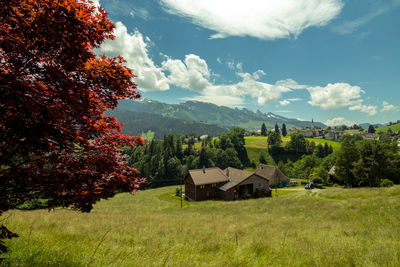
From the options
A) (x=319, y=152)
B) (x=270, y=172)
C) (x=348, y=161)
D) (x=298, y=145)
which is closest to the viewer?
(x=348, y=161)

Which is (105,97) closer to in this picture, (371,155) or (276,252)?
(276,252)

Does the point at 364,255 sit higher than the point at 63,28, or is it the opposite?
the point at 63,28

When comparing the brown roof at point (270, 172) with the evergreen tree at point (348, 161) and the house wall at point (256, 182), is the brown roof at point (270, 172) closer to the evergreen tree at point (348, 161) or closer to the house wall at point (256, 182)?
the house wall at point (256, 182)

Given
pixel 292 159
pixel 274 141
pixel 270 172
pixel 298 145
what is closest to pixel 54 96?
pixel 270 172

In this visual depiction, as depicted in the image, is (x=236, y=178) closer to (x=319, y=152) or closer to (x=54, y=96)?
(x=54, y=96)

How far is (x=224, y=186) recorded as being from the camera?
172ft

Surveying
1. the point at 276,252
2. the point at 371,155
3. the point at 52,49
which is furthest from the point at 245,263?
the point at 371,155

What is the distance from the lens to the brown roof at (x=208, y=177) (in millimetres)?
52534

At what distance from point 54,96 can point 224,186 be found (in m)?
51.8

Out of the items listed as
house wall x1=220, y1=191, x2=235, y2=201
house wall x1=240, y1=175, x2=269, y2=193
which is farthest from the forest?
house wall x1=220, y1=191, x2=235, y2=201

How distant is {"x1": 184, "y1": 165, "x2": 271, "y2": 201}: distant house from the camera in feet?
167

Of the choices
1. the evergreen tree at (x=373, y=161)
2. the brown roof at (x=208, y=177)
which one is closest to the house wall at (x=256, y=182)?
the brown roof at (x=208, y=177)

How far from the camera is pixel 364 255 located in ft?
18.1

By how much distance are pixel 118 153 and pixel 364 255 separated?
875cm
